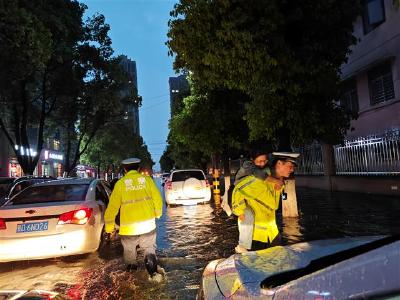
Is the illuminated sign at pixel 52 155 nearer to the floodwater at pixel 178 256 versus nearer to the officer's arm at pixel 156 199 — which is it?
the floodwater at pixel 178 256

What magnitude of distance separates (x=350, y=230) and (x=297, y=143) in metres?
3.19

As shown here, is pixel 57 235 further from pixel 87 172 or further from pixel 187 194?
pixel 87 172

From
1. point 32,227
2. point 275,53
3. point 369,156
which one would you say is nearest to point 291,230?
point 275,53

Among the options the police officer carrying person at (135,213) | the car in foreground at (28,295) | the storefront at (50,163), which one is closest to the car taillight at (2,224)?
the police officer carrying person at (135,213)

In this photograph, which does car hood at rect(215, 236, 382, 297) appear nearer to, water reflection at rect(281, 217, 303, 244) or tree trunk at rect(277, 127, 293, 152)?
water reflection at rect(281, 217, 303, 244)

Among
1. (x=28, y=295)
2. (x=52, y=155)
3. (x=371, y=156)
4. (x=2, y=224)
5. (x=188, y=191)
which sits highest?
(x=52, y=155)

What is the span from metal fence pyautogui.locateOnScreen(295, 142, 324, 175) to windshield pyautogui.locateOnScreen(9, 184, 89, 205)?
14.7 meters

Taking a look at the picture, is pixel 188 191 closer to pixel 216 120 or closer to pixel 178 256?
pixel 216 120

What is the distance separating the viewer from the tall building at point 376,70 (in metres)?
17.5

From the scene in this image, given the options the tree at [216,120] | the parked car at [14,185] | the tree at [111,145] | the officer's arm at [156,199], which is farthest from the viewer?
the tree at [111,145]

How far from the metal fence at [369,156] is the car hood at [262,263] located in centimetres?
1207

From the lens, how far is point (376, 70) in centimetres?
1922

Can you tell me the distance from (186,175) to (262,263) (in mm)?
16170

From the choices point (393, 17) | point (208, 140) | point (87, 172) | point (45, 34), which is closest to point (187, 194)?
point (208, 140)
